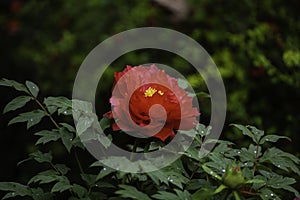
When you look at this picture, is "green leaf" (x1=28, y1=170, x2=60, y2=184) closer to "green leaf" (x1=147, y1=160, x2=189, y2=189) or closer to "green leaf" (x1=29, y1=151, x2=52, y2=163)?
"green leaf" (x1=29, y1=151, x2=52, y2=163)

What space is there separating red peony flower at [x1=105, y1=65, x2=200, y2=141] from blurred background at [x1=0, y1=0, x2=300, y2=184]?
124 centimetres

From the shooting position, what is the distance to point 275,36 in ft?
9.80

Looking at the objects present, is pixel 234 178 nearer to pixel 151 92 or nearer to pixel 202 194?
pixel 202 194

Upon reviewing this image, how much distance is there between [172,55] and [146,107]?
2.26 meters

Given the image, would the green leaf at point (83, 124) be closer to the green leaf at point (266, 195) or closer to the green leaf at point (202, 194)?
the green leaf at point (202, 194)

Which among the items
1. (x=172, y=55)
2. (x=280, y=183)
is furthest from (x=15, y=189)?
(x=172, y=55)

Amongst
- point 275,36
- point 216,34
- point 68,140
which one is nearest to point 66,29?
point 216,34

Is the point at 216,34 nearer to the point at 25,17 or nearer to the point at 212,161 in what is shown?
the point at 25,17

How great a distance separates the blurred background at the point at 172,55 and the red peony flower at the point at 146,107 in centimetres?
124

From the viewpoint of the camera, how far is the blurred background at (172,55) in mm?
2861

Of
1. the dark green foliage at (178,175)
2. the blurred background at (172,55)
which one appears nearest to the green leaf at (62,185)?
the dark green foliage at (178,175)

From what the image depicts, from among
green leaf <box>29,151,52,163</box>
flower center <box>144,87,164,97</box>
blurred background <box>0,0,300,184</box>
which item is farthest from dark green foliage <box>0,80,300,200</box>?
blurred background <box>0,0,300,184</box>

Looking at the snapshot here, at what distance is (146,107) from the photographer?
1.31 meters

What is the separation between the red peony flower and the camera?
1.31 meters
